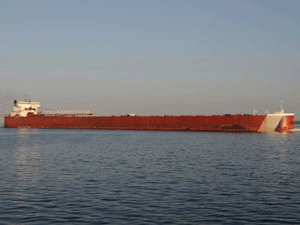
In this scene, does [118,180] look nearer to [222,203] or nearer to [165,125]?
[222,203]

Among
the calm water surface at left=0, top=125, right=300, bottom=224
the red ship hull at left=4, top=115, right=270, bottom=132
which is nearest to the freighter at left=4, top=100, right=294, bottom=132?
the red ship hull at left=4, top=115, right=270, bottom=132

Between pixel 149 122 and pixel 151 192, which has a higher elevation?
pixel 149 122

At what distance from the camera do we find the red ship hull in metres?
61.5

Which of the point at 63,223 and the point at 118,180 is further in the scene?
the point at 118,180

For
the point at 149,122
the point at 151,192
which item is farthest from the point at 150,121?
the point at 151,192

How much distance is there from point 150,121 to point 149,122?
361 mm

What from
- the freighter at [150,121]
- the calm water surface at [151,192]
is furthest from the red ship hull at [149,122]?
the calm water surface at [151,192]

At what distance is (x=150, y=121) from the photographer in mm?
73188

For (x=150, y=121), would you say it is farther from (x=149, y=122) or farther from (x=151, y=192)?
(x=151, y=192)

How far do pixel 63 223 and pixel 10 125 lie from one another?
94.6 m

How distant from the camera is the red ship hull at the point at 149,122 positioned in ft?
202

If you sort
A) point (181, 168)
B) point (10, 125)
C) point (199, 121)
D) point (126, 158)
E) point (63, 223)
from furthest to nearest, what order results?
point (10, 125)
point (199, 121)
point (126, 158)
point (181, 168)
point (63, 223)

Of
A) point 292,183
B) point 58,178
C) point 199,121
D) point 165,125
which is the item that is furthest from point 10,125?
point 292,183

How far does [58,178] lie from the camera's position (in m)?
19.3
